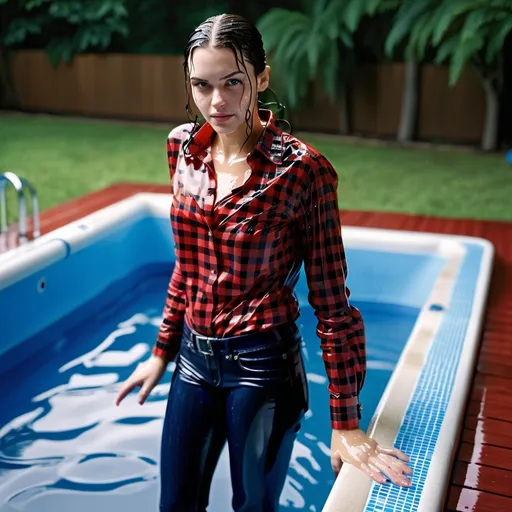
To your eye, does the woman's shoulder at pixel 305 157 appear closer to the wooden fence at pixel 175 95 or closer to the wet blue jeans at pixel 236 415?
the wet blue jeans at pixel 236 415

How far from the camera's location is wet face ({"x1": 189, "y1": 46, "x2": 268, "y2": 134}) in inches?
52.0

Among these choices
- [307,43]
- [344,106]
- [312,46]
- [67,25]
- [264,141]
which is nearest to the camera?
[264,141]

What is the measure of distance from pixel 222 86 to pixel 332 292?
44 centimetres

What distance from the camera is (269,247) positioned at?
141 cm

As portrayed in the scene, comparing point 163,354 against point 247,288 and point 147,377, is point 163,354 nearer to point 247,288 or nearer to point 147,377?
point 147,377

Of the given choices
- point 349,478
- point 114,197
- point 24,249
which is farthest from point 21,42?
point 349,478

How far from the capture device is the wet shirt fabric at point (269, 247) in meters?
1.38

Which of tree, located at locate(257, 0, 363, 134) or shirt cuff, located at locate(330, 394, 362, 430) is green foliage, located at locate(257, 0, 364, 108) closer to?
tree, located at locate(257, 0, 363, 134)

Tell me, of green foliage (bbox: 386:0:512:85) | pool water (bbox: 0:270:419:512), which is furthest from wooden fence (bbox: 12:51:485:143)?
pool water (bbox: 0:270:419:512)

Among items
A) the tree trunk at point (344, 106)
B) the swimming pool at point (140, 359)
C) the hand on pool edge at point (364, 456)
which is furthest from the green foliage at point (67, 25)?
the hand on pool edge at point (364, 456)

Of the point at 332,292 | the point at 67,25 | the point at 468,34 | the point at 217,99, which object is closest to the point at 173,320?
the point at 332,292

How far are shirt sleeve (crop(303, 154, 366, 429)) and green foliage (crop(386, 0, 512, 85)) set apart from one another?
5778mm

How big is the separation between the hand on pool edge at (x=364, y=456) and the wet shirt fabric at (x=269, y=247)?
27mm

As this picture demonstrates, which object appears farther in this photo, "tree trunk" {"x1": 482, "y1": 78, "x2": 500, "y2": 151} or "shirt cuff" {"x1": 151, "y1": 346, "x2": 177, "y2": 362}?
"tree trunk" {"x1": 482, "y1": 78, "x2": 500, "y2": 151}
